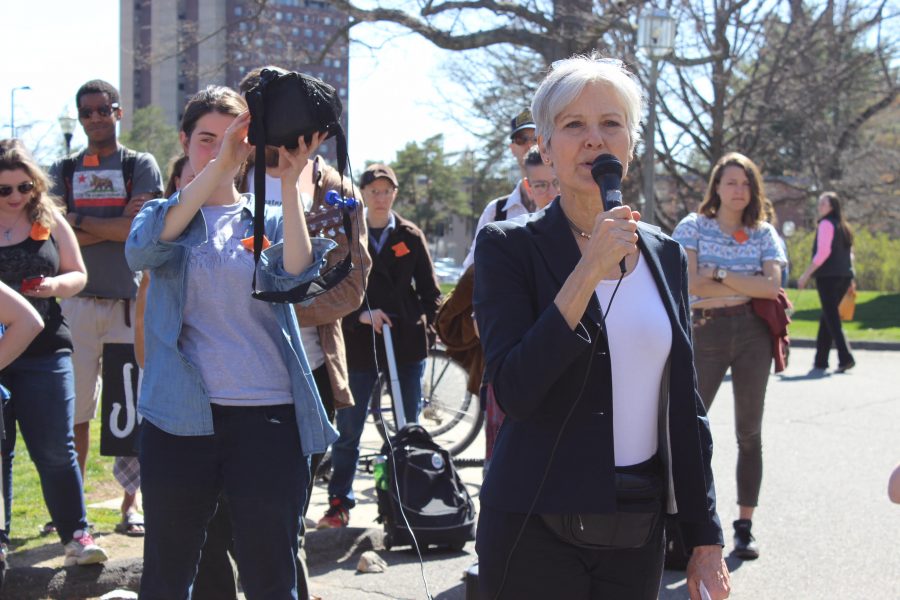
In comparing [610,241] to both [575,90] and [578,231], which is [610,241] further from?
[575,90]

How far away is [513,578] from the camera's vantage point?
7.93ft

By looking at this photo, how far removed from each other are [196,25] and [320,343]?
1862cm

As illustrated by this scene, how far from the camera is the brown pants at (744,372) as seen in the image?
5.68 metres

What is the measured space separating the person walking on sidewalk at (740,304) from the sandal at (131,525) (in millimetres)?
3142

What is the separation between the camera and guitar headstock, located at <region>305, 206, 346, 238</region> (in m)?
3.98

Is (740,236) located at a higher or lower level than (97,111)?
lower

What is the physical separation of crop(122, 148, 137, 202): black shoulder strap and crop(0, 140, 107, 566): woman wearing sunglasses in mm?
794

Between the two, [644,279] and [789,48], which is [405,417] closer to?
[644,279]

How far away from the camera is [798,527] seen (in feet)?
20.3

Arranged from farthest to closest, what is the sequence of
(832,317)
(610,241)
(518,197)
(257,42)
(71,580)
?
(257,42) → (832,317) → (518,197) → (71,580) → (610,241)

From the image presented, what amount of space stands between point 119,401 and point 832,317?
11.0 metres

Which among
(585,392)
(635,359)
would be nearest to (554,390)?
(585,392)

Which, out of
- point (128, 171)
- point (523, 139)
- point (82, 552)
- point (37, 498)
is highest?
point (523, 139)

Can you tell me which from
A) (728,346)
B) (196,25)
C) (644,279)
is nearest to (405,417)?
(728,346)
